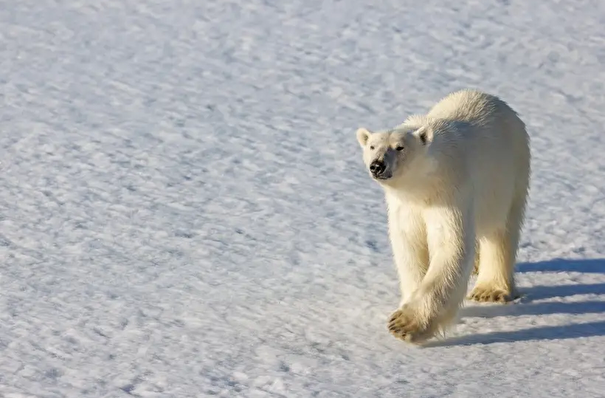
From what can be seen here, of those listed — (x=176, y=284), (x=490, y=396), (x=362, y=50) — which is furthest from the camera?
(x=362, y=50)

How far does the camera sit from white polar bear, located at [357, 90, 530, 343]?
15.6 feet

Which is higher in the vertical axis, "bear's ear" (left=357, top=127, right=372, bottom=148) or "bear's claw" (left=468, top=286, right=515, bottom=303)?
"bear's ear" (left=357, top=127, right=372, bottom=148)

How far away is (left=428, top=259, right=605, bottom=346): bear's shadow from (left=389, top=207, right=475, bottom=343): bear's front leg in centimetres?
21

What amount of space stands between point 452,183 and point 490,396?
1.01 m

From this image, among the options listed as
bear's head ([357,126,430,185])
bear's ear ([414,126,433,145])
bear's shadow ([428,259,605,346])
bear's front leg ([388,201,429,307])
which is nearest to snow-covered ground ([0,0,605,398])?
bear's shadow ([428,259,605,346])

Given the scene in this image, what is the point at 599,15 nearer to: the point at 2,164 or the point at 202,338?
the point at 2,164

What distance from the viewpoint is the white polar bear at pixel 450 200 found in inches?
187

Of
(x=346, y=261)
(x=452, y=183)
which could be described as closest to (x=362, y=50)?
(x=346, y=261)

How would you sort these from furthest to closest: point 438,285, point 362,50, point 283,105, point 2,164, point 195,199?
point 362,50 < point 283,105 < point 2,164 < point 195,199 < point 438,285

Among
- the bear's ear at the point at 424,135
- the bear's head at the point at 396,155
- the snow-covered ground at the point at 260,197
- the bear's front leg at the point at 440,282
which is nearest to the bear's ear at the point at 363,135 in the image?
the bear's head at the point at 396,155

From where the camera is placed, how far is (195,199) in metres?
6.91

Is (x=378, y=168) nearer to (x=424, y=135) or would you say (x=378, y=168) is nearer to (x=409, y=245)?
(x=424, y=135)

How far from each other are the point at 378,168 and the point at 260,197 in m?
2.35

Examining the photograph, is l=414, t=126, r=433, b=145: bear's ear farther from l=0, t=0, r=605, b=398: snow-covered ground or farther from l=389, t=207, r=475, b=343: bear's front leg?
l=0, t=0, r=605, b=398: snow-covered ground
